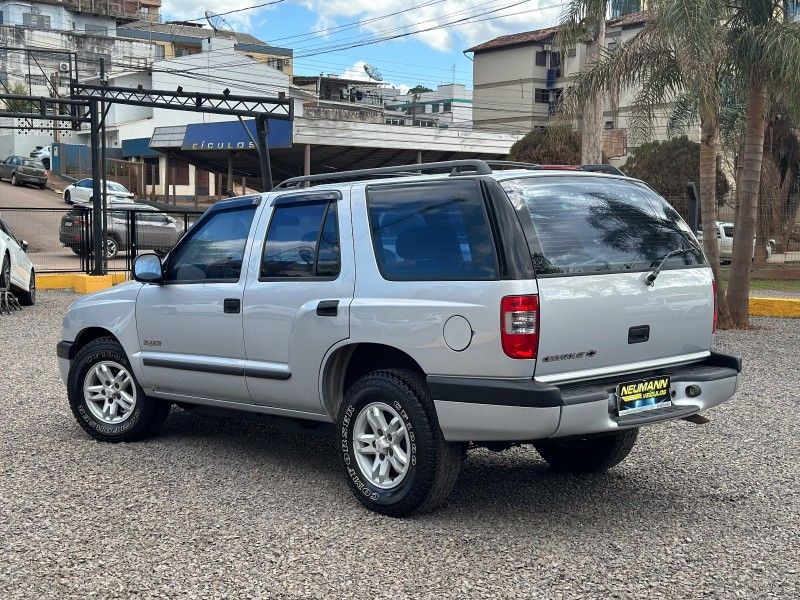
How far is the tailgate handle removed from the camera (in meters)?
5.35

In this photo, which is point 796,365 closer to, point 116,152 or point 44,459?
point 44,459

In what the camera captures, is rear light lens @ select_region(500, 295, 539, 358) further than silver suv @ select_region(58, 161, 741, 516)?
No

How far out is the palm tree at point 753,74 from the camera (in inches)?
543

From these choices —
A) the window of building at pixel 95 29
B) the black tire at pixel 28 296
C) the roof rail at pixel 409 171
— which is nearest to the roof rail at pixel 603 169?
the roof rail at pixel 409 171

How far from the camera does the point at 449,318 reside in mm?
5176

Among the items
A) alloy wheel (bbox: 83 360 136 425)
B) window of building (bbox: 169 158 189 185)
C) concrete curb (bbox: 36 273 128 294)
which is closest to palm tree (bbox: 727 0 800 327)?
alloy wheel (bbox: 83 360 136 425)

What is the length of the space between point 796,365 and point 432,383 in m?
7.98

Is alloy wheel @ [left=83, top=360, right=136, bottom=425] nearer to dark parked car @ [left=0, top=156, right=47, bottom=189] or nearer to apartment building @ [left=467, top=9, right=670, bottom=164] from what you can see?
dark parked car @ [left=0, top=156, right=47, bottom=189]

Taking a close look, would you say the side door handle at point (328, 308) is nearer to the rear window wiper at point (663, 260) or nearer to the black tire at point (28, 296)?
the rear window wiper at point (663, 260)

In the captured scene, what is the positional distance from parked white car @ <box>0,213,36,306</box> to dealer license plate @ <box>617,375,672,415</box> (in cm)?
1385

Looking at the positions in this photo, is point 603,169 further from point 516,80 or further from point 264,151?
point 516,80

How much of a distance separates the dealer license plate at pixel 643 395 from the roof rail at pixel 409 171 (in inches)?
53.4

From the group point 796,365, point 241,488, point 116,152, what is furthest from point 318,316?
point 116,152

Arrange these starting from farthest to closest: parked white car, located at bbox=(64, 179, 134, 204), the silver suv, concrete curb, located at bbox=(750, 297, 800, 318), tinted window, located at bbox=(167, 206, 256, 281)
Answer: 1. parked white car, located at bbox=(64, 179, 134, 204)
2. concrete curb, located at bbox=(750, 297, 800, 318)
3. tinted window, located at bbox=(167, 206, 256, 281)
4. the silver suv
